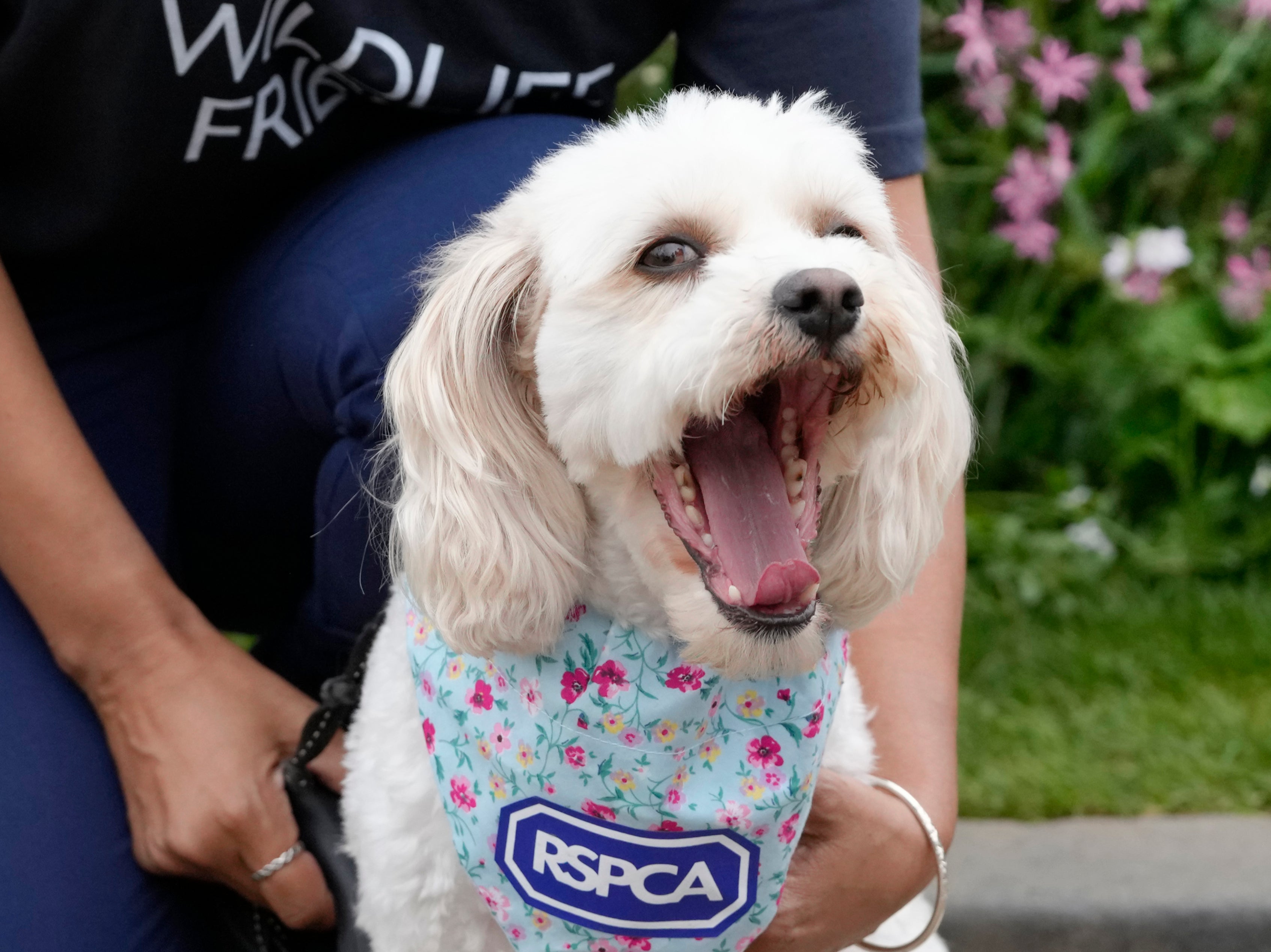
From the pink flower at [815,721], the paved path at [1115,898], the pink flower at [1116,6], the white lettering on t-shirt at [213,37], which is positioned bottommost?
the paved path at [1115,898]

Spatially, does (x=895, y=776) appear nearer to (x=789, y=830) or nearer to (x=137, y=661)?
(x=789, y=830)

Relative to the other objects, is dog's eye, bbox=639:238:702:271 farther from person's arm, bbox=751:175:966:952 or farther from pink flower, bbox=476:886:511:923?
pink flower, bbox=476:886:511:923

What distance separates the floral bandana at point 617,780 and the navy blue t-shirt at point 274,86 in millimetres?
654

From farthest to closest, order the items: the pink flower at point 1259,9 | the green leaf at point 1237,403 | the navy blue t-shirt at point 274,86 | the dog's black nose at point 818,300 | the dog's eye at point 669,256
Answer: the green leaf at point 1237,403 → the pink flower at point 1259,9 → the navy blue t-shirt at point 274,86 → the dog's eye at point 669,256 → the dog's black nose at point 818,300

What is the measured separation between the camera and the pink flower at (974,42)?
2.37 m

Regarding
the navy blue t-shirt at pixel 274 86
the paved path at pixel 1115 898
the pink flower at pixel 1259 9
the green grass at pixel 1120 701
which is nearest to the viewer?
the navy blue t-shirt at pixel 274 86

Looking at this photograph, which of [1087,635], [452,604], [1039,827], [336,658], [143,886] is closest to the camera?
[452,604]

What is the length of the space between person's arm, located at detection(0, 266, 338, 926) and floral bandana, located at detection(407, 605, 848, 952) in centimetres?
26

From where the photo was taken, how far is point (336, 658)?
1.70 meters

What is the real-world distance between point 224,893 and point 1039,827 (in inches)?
49.6

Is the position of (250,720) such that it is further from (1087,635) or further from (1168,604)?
(1168,604)

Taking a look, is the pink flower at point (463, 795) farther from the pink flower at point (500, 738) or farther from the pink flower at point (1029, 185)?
the pink flower at point (1029, 185)

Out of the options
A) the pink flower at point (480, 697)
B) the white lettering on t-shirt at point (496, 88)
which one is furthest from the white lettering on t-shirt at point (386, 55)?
the pink flower at point (480, 697)

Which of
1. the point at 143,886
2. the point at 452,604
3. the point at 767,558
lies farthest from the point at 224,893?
the point at 767,558
